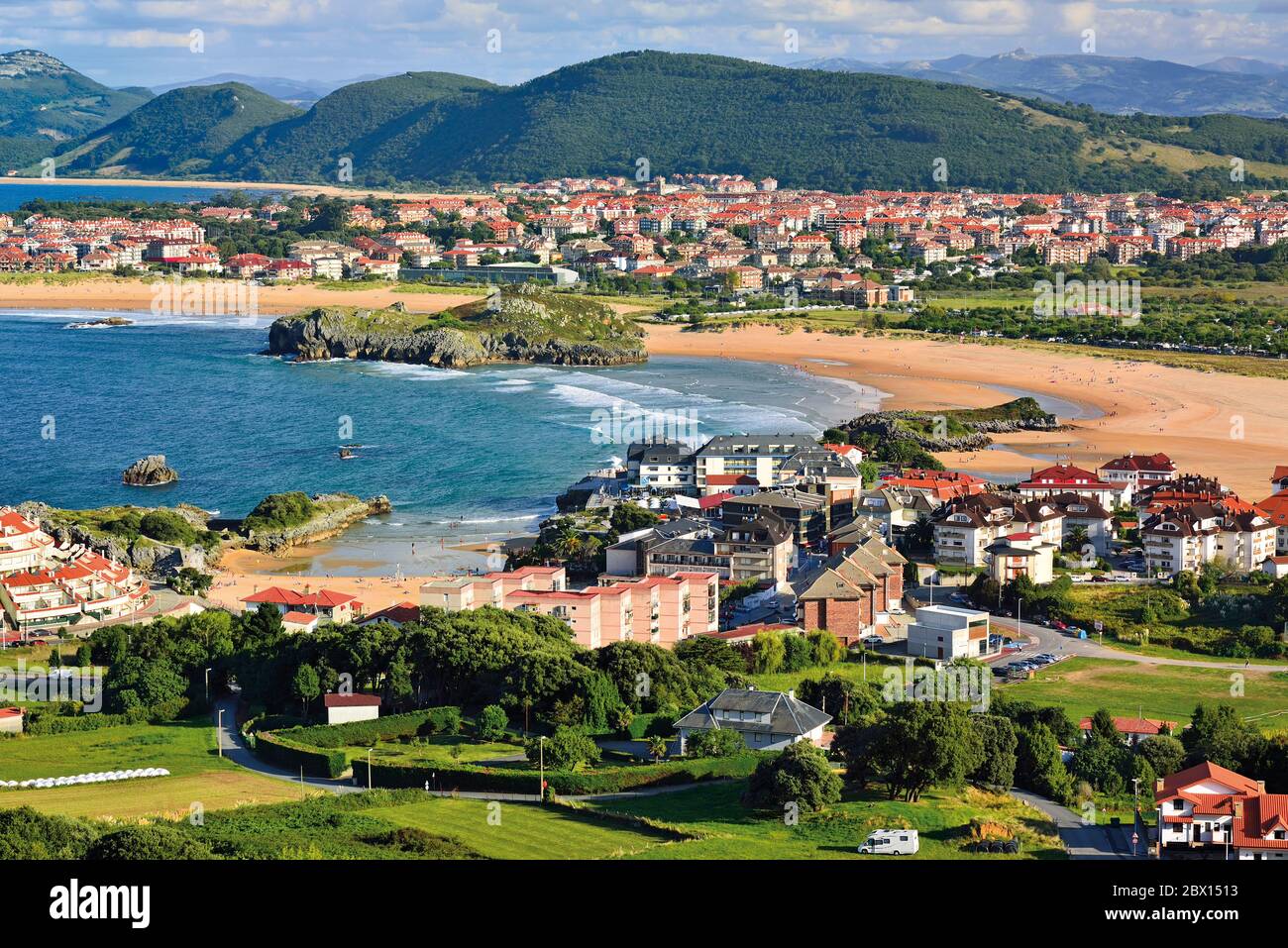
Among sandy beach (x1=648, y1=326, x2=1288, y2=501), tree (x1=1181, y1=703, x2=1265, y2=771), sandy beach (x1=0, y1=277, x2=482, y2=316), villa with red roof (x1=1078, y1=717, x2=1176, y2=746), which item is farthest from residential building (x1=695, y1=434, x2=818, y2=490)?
sandy beach (x1=0, y1=277, x2=482, y2=316)

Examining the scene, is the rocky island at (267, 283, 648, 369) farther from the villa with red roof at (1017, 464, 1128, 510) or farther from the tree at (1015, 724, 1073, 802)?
the tree at (1015, 724, 1073, 802)

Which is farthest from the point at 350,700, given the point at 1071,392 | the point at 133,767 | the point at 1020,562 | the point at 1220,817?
the point at 1071,392

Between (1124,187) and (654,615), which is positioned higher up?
(1124,187)

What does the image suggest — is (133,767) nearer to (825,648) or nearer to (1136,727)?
(825,648)

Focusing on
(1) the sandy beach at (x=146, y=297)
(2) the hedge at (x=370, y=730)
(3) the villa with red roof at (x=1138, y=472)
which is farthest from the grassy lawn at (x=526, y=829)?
(1) the sandy beach at (x=146, y=297)

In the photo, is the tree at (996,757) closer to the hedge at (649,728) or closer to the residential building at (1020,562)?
the hedge at (649,728)

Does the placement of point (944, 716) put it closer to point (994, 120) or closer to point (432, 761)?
point (432, 761)

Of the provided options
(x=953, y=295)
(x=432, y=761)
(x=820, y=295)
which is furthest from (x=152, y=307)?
(x=432, y=761)
